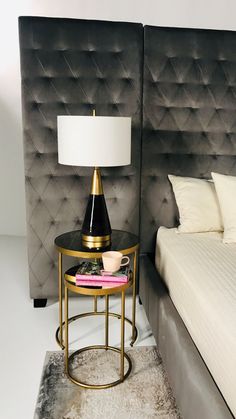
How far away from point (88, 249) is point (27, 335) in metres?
0.65

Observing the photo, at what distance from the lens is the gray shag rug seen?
4.79 feet

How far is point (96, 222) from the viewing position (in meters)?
1.83

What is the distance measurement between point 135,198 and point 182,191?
31 centimetres

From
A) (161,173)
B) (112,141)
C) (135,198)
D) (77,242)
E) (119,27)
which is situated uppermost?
(119,27)

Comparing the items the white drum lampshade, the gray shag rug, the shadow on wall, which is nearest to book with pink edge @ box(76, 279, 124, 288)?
the gray shag rug

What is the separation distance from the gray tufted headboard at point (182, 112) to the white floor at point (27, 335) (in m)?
0.57

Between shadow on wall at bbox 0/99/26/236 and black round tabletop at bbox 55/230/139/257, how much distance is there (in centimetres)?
195

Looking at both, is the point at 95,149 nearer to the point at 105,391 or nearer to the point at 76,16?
the point at 105,391

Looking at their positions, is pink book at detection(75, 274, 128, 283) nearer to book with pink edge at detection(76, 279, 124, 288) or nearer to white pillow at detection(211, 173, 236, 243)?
book with pink edge at detection(76, 279, 124, 288)

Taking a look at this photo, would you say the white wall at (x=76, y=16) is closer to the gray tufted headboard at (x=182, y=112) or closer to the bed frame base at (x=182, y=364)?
the gray tufted headboard at (x=182, y=112)

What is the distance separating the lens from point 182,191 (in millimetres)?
2246

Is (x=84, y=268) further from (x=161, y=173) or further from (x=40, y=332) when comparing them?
(x=161, y=173)

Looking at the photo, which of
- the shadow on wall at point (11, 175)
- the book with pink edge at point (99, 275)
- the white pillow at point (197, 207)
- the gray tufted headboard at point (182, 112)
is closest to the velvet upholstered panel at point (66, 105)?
the gray tufted headboard at point (182, 112)

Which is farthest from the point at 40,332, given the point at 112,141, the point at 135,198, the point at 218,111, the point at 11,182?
the point at 11,182
